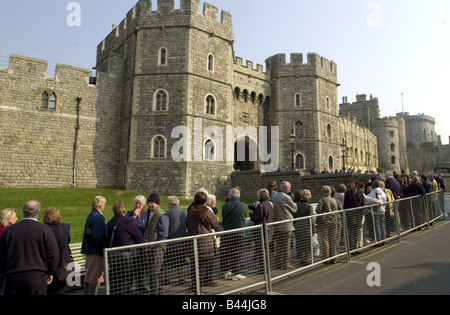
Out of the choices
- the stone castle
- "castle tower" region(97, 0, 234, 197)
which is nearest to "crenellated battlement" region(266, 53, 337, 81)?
the stone castle

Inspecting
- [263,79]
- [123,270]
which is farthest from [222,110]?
[123,270]

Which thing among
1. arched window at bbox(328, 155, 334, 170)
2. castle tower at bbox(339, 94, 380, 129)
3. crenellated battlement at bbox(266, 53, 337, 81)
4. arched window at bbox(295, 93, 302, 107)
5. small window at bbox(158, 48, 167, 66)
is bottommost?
arched window at bbox(328, 155, 334, 170)

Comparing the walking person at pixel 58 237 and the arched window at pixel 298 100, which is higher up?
the arched window at pixel 298 100

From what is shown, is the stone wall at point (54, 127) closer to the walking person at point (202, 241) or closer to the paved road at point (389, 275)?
the walking person at point (202, 241)

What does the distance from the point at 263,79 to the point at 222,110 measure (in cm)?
796

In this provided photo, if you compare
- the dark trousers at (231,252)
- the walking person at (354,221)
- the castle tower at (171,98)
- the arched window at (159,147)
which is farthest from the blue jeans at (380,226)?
the arched window at (159,147)

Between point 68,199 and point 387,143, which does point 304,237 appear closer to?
point 68,199

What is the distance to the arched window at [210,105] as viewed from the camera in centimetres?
2005

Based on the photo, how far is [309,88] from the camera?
26906mm

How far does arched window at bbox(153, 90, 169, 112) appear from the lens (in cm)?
1927

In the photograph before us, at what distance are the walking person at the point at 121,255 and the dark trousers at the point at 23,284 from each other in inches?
32.1

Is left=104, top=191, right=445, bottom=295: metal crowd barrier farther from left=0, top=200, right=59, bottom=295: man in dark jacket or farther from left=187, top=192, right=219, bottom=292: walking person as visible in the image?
left=0, top=200, right=59, bottom=295: man in dark jacket

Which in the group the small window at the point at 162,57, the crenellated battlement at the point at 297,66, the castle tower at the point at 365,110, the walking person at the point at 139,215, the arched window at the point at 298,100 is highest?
the castle tower at the point at 365,110
